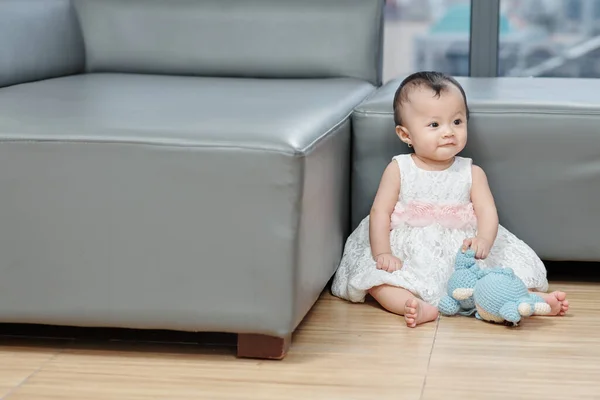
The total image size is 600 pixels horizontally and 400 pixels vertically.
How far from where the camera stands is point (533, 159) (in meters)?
2.02

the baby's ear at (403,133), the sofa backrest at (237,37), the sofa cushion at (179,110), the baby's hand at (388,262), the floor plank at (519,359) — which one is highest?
the sofa backrest at (237,37)

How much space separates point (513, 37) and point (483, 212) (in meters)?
3.16

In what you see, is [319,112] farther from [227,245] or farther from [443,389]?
[443,389]

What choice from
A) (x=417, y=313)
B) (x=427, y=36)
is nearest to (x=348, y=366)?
(x=417, y=313)

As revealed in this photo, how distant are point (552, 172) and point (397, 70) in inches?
120

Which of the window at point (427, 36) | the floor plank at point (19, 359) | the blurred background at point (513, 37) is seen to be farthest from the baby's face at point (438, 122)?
the window at point (427, 36)

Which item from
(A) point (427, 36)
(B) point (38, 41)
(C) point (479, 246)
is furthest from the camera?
(A) point (427, 36)

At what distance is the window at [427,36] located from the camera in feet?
16.6

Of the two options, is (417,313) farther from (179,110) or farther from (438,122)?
(179,110)

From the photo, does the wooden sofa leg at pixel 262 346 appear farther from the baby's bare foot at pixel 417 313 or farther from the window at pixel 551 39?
the window at pixel 551 39

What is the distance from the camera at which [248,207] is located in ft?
5.22

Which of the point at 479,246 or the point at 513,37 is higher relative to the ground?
→ the point at 513,37

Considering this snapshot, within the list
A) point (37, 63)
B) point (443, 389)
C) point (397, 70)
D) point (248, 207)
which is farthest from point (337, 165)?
point (397, 70)

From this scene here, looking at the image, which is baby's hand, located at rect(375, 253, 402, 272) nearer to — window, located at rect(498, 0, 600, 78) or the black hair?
the black hair
